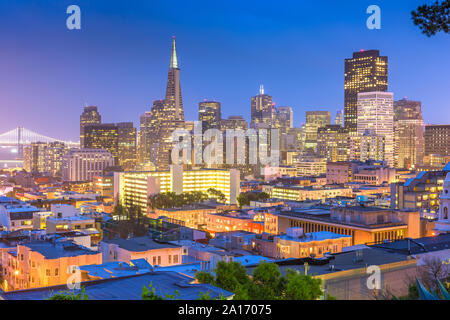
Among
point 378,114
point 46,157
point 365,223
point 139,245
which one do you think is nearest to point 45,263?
point 139,245

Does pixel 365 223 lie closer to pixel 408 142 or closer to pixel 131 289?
pixel 131 289

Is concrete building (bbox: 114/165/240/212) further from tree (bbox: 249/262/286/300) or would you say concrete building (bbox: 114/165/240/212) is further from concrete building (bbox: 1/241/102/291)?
tree (bbox: 249/262/286/300)

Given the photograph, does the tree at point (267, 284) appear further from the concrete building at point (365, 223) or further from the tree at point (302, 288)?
the concrete building at point (365, 223)

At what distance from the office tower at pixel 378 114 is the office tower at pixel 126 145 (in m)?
77.4

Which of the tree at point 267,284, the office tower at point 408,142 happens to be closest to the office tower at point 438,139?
the office tower at point 408,142

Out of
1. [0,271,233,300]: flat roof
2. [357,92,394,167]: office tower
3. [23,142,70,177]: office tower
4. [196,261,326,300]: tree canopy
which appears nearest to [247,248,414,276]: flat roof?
[196,261,326,300]: tree canopy

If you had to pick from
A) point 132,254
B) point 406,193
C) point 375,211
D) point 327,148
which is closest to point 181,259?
point 132,254

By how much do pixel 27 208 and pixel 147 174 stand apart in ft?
114

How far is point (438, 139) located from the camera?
174125 mm

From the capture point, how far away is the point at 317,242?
31.5 m

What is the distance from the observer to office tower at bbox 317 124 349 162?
167 meters

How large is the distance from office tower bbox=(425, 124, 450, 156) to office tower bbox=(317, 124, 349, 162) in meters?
27.2

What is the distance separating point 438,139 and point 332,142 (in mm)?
34278
